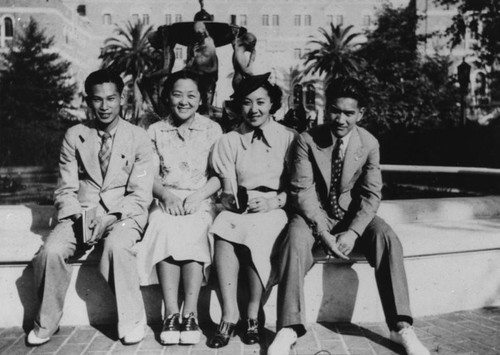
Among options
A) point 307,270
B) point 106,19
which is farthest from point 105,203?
point 106,19

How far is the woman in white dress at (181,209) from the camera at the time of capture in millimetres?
3504

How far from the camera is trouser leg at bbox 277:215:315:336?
10.8ft

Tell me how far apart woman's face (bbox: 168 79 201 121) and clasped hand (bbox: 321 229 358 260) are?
145 cm

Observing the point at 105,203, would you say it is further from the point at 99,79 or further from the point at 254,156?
the point at 254,156

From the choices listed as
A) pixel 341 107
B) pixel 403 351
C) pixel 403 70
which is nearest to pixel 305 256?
pixel 403 351

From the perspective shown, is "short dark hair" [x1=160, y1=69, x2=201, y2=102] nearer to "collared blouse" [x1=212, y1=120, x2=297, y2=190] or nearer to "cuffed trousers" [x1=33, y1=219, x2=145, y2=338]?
"collared blouse" [x1=212, y1=120, x2=297, y2=190]

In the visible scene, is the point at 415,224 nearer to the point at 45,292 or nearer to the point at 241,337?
the point at 241,337

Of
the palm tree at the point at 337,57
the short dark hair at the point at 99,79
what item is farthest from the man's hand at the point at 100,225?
the palm tree at the point at 337,57

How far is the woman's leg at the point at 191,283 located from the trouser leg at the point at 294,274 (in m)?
0.57

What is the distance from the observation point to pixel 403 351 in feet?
10.8

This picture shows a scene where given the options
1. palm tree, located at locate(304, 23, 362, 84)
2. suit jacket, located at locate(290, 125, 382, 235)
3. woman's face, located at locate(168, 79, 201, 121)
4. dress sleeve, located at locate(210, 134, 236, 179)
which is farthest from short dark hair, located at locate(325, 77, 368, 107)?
palm tree, located at locate(304, 23, 362, 84)

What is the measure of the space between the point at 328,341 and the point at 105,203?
1.86 metres

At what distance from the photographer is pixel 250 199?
3.80m

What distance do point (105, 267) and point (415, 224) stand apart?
101 inches
